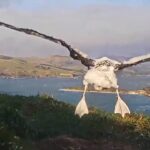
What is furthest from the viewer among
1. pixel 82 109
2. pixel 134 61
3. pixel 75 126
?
pixel 75 126

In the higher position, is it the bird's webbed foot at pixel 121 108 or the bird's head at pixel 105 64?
the bird's head at pixel 105 64

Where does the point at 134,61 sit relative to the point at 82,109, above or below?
above

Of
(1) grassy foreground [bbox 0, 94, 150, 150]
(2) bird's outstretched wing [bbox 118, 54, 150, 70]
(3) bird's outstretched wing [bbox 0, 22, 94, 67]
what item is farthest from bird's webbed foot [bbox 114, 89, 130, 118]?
(1) grassy foreground [bbox 0, 94, 150, 150]

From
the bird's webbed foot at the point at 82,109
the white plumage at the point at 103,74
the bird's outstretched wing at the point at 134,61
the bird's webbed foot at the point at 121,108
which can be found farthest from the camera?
the bird's webbed foot at the point at 121,108

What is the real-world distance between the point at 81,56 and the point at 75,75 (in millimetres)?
187782

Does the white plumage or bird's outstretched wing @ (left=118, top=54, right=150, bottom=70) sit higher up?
bird's outstretched wing @ (left=118, top=54, right=150, bottom=70)

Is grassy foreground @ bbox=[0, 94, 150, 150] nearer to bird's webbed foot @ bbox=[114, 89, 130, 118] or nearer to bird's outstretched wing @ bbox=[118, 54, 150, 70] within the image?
bird's webbed foot @ bbox=[114, 89, 130, 118]

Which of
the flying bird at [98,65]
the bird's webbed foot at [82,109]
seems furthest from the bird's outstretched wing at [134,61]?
the bird's webbed foot at [82,109]

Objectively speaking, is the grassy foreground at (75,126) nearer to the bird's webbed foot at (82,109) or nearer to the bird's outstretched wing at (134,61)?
the bird's webbed foot at (82,109)

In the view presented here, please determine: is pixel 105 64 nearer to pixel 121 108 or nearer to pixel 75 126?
pixel 121 108

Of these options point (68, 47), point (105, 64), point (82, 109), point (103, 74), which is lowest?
point (82, 109)

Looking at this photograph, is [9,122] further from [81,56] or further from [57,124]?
[81,56]

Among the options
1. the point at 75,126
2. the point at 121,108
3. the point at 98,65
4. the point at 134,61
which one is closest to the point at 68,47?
the point at 98,65

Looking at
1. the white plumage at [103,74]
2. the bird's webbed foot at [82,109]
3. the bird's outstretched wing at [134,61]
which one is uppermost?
the bird's outstretched wing at [134,61]
